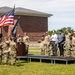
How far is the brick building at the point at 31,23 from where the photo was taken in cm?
5531

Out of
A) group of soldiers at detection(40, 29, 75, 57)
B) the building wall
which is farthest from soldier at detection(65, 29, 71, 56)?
the building wall

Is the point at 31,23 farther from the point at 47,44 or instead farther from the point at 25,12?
the point at 47,44

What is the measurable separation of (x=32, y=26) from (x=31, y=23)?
569 mm

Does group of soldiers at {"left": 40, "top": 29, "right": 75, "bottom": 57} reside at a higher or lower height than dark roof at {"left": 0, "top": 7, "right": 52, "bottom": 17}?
lower

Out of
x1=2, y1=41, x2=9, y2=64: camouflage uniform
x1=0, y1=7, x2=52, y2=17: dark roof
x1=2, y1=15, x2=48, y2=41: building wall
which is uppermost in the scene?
x1=0, y1=7, x2=52, y2=17: dark roof

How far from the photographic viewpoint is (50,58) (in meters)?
20.0

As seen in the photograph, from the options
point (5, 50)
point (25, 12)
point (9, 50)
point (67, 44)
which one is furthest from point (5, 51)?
point (25, 12)

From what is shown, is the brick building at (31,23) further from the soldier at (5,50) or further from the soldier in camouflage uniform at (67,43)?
the soldier at (5,50)

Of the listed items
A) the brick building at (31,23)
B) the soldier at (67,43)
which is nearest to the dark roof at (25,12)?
the brick building at (31,23)

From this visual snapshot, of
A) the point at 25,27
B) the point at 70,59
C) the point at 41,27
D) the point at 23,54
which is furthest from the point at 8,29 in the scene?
the point at 70,59

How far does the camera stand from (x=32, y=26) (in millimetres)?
Answer: 57531

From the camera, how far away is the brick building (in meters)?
55.3

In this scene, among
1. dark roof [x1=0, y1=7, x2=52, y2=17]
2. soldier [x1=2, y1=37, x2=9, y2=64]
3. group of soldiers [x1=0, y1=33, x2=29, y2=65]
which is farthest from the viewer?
dark roof [x1=0, y1=7, x2=52, y2=17]

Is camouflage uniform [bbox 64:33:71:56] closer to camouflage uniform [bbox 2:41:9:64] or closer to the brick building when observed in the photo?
camouflage uniform [bbox 2:41:9:64]
